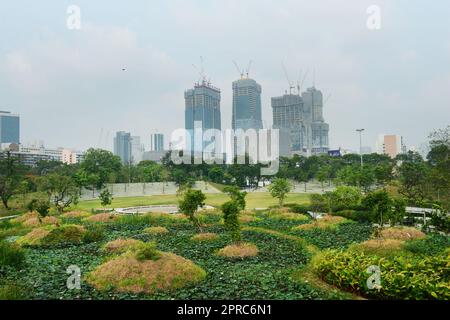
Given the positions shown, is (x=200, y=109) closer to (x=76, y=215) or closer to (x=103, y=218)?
(x=76, y=215)

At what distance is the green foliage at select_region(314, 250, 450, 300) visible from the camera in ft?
31.2

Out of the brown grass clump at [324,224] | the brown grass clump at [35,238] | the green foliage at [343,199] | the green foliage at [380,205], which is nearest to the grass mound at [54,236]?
the brown grass clump at [35,238]

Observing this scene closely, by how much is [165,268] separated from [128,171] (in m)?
74.9

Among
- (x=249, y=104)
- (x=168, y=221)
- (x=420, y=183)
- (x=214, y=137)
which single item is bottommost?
(x=168, y=221)

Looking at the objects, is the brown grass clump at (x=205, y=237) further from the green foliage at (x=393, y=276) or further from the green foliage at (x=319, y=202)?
the green foliage at (x=319, y=202)

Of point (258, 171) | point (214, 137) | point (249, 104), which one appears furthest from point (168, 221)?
point (249, 104)

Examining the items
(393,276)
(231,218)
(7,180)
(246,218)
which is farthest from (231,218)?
(7,180)

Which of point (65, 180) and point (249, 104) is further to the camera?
point (249, 104)

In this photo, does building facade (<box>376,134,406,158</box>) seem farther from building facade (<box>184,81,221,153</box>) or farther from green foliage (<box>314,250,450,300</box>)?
green foliage (<box>314,250,450,300</box>)

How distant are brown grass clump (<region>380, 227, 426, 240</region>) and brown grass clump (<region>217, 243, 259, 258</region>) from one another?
735cm

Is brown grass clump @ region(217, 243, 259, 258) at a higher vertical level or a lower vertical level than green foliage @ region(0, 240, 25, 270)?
lower

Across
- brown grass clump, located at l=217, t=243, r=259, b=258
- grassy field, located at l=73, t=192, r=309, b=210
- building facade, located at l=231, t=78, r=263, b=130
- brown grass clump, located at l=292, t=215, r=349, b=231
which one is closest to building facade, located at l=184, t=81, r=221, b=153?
building facade, located at l=231, t=78, r=263, b=130

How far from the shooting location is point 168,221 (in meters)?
27.2
